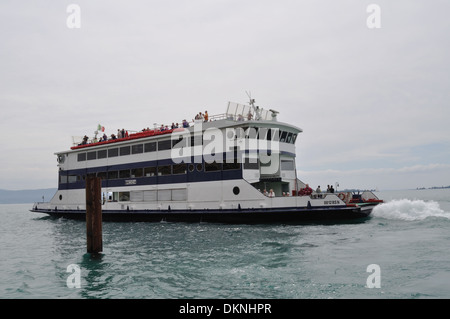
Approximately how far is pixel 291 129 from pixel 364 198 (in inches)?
264

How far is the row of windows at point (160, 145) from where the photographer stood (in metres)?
23.9

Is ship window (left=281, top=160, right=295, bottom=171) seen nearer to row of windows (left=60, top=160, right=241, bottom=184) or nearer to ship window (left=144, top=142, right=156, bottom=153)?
row of windows (left=60, top=160, right=241, bottom=184)

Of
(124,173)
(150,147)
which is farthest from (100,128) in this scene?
(150,147)

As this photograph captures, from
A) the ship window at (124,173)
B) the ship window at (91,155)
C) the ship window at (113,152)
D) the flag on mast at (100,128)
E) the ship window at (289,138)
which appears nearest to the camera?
the ship window at (289,138)

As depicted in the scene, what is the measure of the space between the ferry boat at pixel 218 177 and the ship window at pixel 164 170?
3cm

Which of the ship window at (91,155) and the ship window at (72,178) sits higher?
the ship window at (91,155)

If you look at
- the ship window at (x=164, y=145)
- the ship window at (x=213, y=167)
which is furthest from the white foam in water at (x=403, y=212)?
the ship window at (x=164, y=145)

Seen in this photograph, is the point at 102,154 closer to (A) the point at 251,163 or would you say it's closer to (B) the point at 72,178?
(B) the point at 72,178

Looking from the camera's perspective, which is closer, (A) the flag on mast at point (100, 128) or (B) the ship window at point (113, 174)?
(B) the ship window at point (113, 174)

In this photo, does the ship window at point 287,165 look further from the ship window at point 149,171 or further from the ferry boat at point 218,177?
the ship window at point 149,171

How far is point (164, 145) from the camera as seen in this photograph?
27016 mm

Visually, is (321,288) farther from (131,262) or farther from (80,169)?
(80,169)

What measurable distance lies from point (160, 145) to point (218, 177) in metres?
5.76

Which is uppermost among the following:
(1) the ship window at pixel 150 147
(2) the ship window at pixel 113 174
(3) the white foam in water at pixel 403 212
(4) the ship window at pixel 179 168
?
(1) the ship window at pixel 150 147
